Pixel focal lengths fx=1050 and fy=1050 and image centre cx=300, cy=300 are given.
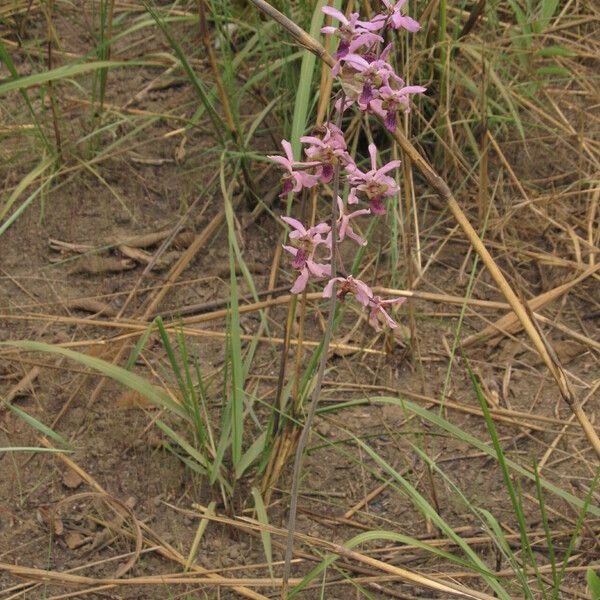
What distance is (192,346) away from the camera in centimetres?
221

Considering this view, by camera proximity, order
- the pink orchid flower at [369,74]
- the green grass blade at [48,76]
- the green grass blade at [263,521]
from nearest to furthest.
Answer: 1. the pink orchid flower at [369,74]
2. the green grass blade at [263,521]
3. the green grass blade at [48,76]

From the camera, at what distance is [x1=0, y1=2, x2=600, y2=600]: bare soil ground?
1884 millimetres

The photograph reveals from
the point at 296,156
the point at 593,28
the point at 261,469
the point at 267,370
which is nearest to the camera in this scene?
the point at 296,156

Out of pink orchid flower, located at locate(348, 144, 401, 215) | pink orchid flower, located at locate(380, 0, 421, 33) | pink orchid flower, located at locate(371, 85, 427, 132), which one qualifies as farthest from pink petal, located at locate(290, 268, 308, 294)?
pink orchid flower, located at locate(380, 0, 421, 33)

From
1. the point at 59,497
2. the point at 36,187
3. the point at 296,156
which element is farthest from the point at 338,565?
the point at 36,187

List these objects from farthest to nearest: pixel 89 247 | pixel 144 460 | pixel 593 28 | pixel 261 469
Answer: pixel 593 28, pixel 89 247, pixel 144 460, pixel 261 469

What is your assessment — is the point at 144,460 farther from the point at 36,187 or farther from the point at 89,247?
the point at 36,187

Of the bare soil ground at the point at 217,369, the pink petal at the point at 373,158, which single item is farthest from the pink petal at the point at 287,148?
the bare soil ground at the point at 217,369

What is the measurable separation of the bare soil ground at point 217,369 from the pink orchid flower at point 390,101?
2.28 feet

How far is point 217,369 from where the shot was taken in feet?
7.26

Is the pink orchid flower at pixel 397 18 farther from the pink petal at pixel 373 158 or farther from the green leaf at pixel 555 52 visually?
the green leaf at pixel 555 52

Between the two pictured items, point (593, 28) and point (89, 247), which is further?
point (593, 28)

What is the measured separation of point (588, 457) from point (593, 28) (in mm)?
1351

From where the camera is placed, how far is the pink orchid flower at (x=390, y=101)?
1266mm
